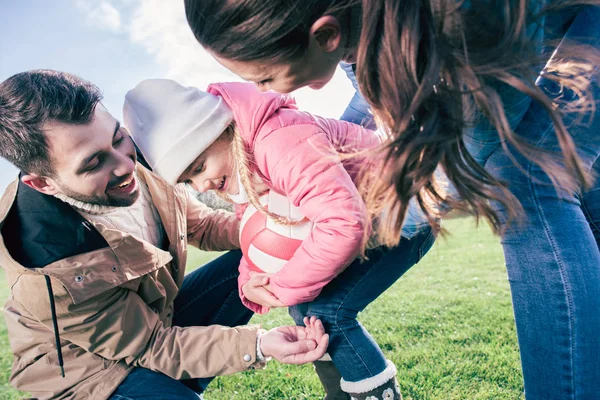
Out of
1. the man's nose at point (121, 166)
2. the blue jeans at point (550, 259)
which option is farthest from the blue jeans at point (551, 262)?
the man's nose at point (121, 166)

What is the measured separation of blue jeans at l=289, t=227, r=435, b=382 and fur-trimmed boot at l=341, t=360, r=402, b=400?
0.02 m

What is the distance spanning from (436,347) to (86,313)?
87.9 inches

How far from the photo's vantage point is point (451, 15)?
1.07 metres

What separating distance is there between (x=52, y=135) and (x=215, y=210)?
1.13 metres

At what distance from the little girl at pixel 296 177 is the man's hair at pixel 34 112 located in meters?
0.24

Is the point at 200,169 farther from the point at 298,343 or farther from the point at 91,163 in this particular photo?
the point at 298,343

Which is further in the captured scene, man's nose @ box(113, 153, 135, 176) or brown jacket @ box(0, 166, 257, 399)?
man's nose @ box(113, 153, 135, 176)

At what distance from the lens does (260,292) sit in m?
2.02

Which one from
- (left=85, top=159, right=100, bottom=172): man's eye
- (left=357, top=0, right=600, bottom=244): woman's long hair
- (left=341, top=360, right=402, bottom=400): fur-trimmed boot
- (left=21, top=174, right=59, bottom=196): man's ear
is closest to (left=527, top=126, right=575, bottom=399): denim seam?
(left=357, top=0, right=600, bottom=244): woman's long hair

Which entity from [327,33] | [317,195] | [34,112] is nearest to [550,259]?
[317,195]

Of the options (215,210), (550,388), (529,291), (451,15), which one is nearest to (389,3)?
(451,15)

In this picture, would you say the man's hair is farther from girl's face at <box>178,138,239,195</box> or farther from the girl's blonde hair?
the girl's blonde hair

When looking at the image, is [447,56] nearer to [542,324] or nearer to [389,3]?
[389,3]

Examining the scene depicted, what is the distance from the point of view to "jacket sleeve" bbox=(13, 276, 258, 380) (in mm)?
2059
